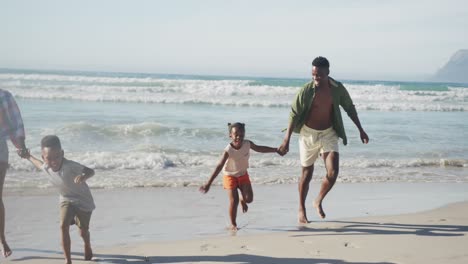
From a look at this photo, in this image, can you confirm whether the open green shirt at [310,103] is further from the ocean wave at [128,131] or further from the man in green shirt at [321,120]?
the ocean wave at [128,131]

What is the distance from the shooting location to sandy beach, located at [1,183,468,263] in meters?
4.63

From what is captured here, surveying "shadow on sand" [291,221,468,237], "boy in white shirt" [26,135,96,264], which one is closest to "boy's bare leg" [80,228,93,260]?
"boy in white shirt" [26,135,96,264]

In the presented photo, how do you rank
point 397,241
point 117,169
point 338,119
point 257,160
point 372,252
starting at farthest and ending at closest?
point 257,160
point 117,169
point 338,119
point 397,241
point 372,252

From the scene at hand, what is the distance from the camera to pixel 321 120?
600cm

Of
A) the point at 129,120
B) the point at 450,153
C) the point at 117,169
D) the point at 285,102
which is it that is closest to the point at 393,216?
the point at 117,169

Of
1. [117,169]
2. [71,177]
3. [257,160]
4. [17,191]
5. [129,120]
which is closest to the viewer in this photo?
[71,177]

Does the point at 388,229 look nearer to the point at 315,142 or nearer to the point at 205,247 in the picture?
the point at 315,142

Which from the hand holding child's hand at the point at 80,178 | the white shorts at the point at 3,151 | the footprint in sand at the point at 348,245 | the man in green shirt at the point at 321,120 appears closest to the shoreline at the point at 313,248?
the footprint in sand at the point at 348,245

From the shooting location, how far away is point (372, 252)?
463cm

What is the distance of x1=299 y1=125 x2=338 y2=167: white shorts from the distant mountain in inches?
4392

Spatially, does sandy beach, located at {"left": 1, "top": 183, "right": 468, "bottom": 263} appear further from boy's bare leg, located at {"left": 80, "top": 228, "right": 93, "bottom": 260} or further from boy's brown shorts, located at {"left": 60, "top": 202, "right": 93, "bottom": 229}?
boy's brown shorts, located at {"left": 60, "top": 202, "right": 93, "bottom": 229}

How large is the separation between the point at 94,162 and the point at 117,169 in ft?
1.69

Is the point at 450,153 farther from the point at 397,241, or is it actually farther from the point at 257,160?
the point at 397,241

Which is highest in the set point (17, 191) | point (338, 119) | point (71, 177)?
point (338, 119)
